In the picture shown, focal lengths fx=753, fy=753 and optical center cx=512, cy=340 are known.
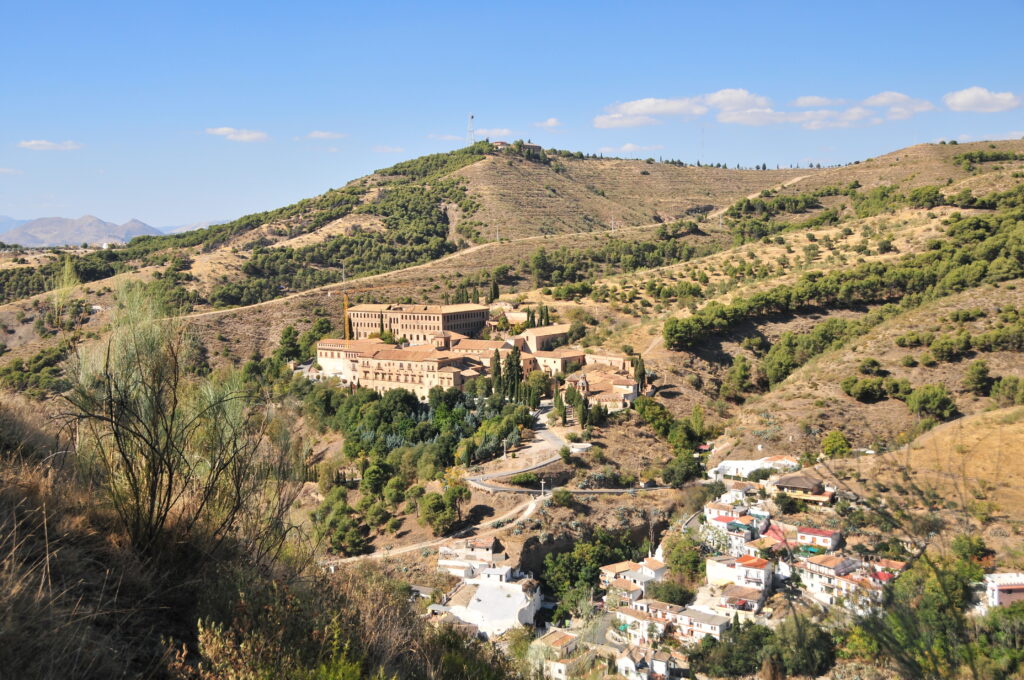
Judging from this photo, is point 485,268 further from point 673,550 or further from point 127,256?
point 673,550

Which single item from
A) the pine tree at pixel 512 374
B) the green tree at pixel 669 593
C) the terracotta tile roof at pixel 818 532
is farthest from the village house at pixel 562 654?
the pine tree at pixel 512 374

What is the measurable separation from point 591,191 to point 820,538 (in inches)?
2691

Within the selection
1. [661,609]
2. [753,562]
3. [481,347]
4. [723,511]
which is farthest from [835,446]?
[481,347]

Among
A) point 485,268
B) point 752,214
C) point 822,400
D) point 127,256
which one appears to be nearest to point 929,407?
point 822,400

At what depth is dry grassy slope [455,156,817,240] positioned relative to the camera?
230 ft

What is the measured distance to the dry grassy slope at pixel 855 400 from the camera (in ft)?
88.3

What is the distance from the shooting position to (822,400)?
29.0 meters

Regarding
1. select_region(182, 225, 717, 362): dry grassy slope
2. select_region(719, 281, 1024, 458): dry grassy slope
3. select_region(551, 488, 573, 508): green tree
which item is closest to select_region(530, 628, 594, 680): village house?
select_region(551, 488, 573, 508): green tree

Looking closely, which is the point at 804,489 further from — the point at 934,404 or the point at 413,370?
the point at 413,370

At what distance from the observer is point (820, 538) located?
18.8 meters

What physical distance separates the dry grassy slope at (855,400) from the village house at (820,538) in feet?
21.3

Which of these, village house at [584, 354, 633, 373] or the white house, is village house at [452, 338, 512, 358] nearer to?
village house at [584, 354, 633, 373]

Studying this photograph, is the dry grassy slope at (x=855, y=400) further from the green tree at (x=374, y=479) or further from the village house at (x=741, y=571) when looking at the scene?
the green tree at (x=374, y=479)

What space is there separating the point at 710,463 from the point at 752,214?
4495 cm
